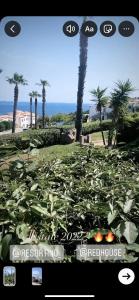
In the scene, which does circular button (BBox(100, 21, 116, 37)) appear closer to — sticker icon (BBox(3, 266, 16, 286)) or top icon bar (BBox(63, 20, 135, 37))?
top icon bar (BBox(63, 20, 135, 37))

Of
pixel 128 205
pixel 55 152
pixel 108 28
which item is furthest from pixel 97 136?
pixel 128 205

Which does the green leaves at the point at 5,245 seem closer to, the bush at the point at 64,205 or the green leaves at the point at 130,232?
the bush at the point at 64,205

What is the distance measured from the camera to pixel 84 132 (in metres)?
4.02

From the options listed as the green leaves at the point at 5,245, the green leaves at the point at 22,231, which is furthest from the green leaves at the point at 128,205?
the green leaves at the point at 5,245

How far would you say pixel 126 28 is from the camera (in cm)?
247

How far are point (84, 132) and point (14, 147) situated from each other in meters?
1.21

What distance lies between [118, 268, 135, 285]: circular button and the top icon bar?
1.47 metres

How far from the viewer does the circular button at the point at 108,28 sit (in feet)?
8.14

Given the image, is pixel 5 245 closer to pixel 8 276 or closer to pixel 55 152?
pixel 8 276

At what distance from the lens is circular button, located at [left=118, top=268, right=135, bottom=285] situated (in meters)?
2.30

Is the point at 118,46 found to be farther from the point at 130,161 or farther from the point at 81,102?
the point at 130,161

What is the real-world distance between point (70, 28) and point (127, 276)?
1565mm

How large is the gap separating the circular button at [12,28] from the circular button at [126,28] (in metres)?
0.65
